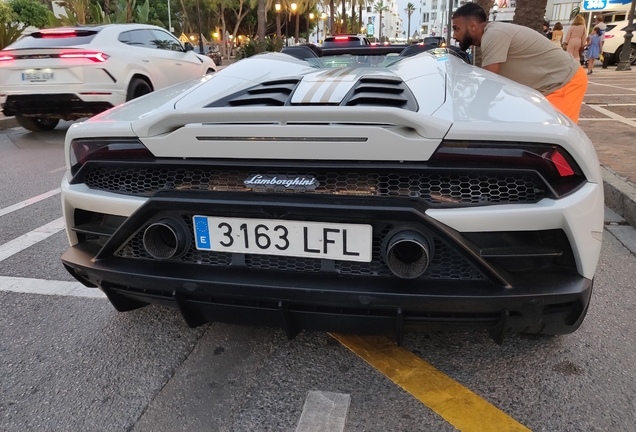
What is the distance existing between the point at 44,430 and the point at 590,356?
81.9 inches

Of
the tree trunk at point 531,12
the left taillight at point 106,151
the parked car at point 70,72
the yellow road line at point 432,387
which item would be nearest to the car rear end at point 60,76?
the parked car at point 70,72

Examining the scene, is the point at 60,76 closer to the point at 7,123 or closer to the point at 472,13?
the point at 7,123

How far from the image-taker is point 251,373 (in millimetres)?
1990

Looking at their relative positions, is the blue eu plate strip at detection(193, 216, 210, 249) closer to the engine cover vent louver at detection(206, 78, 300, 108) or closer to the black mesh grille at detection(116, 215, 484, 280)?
the black mesh grille at detection(116, 215, 484, 280)

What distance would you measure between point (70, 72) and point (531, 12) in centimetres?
708

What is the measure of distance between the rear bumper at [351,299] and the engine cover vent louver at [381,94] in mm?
616

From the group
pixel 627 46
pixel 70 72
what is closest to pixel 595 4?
pixel 627 46

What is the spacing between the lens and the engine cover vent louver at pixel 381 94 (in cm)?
179

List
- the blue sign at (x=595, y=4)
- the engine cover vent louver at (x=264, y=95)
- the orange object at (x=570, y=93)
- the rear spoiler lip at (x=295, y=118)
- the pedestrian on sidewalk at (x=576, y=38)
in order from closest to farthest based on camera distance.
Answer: the rear spoiler lip at (x=295, y=118) → the engine cover vent louver at (x=264, y=95) → the orange object at (x=570, y=93) → the pedestrian on sidewalk at (x=576, y=38) → the blue sign at (x=595, y=4)

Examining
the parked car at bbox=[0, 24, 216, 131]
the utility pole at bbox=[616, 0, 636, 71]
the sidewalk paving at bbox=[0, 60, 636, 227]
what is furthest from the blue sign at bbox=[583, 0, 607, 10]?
→ the parked car at bbox=[0, 24, 216, 131]

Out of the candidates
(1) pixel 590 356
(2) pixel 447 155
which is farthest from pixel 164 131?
(1) pixel 590 356

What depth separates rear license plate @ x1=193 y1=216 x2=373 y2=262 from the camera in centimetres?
163

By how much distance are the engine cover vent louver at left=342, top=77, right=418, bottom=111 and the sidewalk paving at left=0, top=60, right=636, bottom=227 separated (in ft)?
7.24

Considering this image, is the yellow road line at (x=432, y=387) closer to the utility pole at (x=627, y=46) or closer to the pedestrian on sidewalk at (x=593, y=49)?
the pedestrian on sidewalk at (x=593, y=49)
